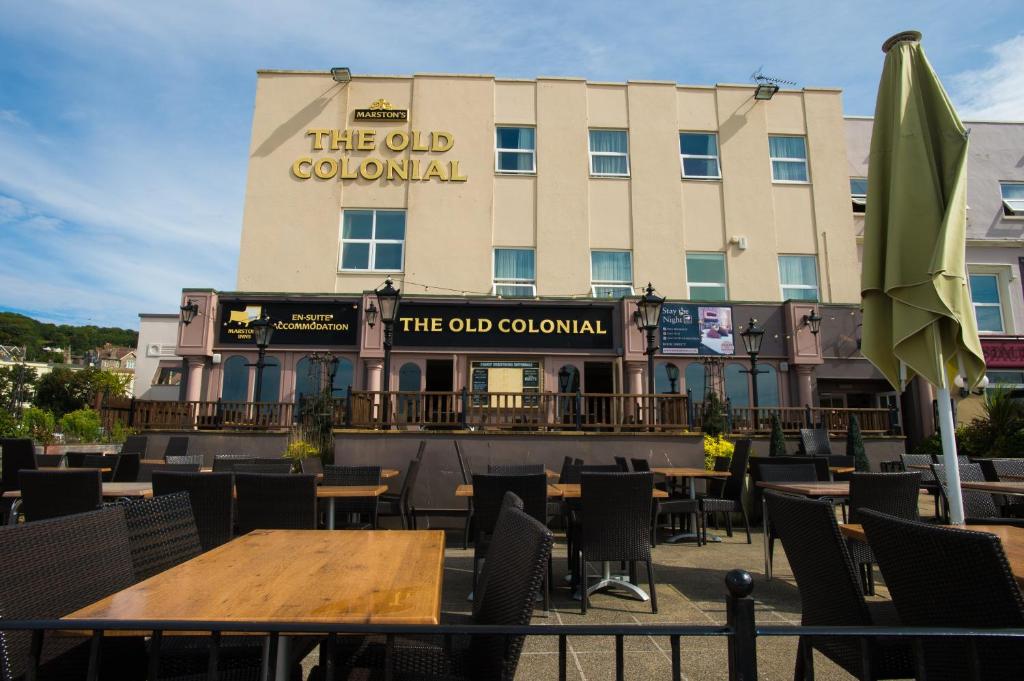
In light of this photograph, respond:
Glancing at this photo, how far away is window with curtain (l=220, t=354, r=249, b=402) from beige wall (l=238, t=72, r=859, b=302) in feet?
8.27

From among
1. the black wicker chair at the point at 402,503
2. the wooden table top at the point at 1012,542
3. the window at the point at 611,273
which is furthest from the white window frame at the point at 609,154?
the wooden table top at the point at 1012,542

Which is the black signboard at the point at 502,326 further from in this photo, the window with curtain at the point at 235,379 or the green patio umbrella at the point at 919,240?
the green patio umbrella at the point at 919,240

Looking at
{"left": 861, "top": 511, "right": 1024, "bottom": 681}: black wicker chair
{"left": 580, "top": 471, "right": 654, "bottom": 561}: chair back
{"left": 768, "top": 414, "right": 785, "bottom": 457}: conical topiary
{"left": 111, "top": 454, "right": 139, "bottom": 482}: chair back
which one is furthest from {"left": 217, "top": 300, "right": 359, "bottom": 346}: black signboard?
{"left": 861, "top": 511, "right": 1024, "bottom": 681}: black wicker chair

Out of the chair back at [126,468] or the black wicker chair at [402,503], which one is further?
the chair back at [126,468]

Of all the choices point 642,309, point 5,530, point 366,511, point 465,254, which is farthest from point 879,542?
point 465,254

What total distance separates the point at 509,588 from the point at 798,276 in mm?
18833

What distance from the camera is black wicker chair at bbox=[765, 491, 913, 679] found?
238 centimetres

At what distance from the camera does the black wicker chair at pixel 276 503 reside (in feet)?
15.0

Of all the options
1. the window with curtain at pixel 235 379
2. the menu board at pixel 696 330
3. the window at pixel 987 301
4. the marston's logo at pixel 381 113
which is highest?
the marston's logo at pixel 381 113

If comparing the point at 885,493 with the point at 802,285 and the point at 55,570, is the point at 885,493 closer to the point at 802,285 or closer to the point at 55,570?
the point at 55,570

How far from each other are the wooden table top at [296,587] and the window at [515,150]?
55.5 ft

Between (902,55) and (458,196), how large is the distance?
48.2ft

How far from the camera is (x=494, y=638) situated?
1.93 meters

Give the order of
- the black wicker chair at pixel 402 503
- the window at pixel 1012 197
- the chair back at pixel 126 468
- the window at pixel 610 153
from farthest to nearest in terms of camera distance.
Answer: the window at pixel 1012 197 < the window at pixel 610 153 < the chair back at pixel 126 468 < the black wicker chair at pixel 402 503
